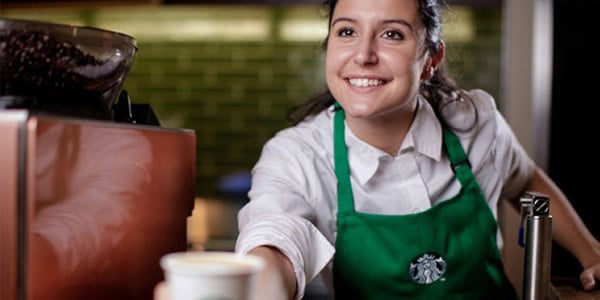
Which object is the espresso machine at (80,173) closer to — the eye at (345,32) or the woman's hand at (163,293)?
the woman's hand at (163,293)

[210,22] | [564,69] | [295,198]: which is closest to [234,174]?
[210,22]

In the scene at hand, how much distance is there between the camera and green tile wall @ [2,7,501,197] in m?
3.32

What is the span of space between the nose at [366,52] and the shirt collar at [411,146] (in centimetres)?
22

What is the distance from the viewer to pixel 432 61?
1.58m

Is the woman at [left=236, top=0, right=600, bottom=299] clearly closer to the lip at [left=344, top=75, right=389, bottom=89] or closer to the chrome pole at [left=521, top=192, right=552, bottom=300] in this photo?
the lip at [left=344, top=75, right=389, bottom=89]

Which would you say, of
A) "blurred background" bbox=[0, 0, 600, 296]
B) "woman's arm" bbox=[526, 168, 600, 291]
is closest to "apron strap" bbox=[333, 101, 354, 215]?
"woman's arm" bbox=[526, 168, 600, 291]

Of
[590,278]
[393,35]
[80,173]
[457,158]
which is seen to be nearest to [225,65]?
[457,158]

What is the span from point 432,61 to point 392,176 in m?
0.24

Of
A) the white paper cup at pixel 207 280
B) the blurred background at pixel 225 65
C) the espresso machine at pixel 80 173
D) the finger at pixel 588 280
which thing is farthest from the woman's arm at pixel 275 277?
the blurred background at pixel 225 65

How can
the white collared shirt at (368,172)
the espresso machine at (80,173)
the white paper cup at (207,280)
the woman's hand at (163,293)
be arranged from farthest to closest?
the white collared shirt at (368,172), the espresso machine at (80,173), the woman's hand at (163,293), the white paper cup at (207,280)

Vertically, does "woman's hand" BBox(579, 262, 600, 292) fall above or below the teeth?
below

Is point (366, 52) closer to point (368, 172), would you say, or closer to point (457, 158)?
point (368, 172)

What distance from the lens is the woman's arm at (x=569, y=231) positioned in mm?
1609

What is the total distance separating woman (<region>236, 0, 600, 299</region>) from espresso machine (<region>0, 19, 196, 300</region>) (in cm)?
18
